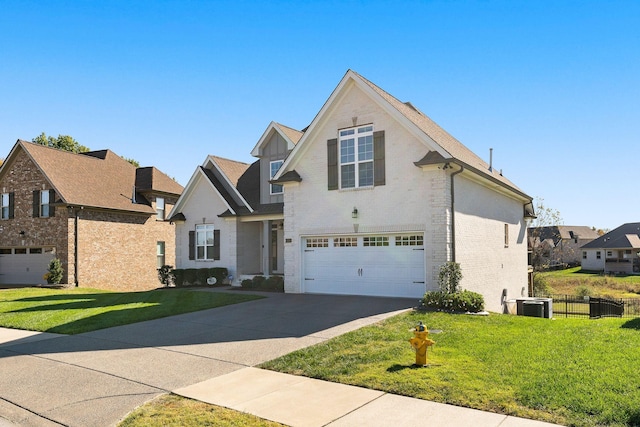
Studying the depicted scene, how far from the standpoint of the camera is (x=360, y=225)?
17172 mm

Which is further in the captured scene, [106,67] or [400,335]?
[106,67]

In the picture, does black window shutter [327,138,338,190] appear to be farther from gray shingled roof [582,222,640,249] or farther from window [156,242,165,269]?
gray shingled roof [582,222,640,249]

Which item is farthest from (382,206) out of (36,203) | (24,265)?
(24,265)

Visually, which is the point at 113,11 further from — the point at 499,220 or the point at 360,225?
the point at 499,220

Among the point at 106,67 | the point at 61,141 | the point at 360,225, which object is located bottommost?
the point at 360,225

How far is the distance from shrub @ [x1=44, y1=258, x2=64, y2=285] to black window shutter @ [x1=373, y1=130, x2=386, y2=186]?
1854cm

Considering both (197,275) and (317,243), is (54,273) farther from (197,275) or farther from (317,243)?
(317,243)

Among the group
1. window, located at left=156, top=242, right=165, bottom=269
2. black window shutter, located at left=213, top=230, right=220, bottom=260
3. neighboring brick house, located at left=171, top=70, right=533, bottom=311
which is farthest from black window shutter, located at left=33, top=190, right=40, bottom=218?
neighboring brick house, located at left=171, top=70, right=533, bottom=311

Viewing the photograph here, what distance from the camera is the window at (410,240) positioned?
53.2 ft

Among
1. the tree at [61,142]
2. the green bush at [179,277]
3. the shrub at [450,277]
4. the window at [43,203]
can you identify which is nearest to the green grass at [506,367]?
the shrub at [450,277]

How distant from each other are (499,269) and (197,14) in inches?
632

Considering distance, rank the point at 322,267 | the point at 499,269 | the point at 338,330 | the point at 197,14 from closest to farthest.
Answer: the point at 338,330 < the point at 197,14 < the point at 322,267 < the point at 499,269

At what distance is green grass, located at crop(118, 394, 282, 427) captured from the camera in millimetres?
5676

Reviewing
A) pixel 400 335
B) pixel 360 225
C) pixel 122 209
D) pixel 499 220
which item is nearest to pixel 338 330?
pixel 400 335
